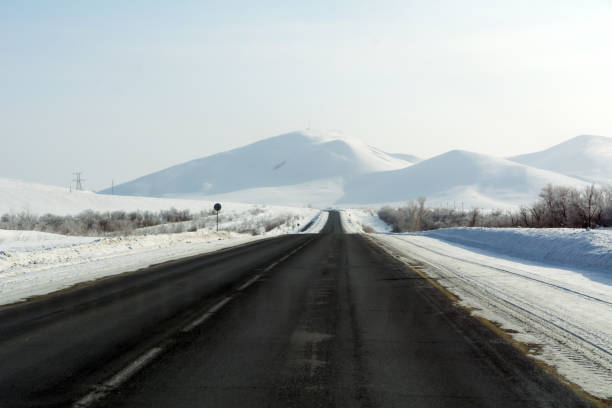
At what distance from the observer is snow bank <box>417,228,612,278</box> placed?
14.3m

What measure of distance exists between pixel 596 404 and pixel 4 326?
7.06 metres

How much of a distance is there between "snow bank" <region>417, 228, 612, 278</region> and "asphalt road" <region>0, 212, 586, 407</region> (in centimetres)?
736

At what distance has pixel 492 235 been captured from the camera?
23938 millimetres

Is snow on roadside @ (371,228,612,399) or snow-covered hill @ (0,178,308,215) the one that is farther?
snow-covered hill @ (0,178,308,215)

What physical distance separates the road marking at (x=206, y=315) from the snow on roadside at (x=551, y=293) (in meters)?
4.17

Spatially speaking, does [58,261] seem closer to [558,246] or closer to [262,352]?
[262,352]

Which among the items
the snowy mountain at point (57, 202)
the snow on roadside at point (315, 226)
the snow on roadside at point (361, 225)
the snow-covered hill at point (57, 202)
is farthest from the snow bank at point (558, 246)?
the snowy mountain at point (57, 202)

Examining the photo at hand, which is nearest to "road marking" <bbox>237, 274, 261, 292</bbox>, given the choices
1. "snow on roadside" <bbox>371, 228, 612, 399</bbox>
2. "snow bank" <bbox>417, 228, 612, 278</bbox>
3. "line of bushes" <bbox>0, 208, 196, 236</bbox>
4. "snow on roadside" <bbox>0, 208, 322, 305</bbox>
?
"snow on roadside" <bbox>0, 208, 322, 305</bbox>

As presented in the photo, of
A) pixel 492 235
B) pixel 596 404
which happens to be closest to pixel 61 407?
pixel 596 404

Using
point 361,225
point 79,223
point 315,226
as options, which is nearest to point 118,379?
point 79,223

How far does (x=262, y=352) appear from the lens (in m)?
5.53

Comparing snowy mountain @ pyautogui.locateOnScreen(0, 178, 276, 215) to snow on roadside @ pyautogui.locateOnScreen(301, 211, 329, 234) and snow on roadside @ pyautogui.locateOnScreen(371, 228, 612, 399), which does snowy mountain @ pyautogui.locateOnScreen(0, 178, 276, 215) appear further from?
snow on roadside @ pyautogui.locateOnScreen(371, 228, 612, 399)

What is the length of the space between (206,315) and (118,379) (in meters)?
2.99

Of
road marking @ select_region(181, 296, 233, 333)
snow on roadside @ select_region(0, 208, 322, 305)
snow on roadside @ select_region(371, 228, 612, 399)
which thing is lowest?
snow on roadside @ select_region(371, 228, 612, 399)
